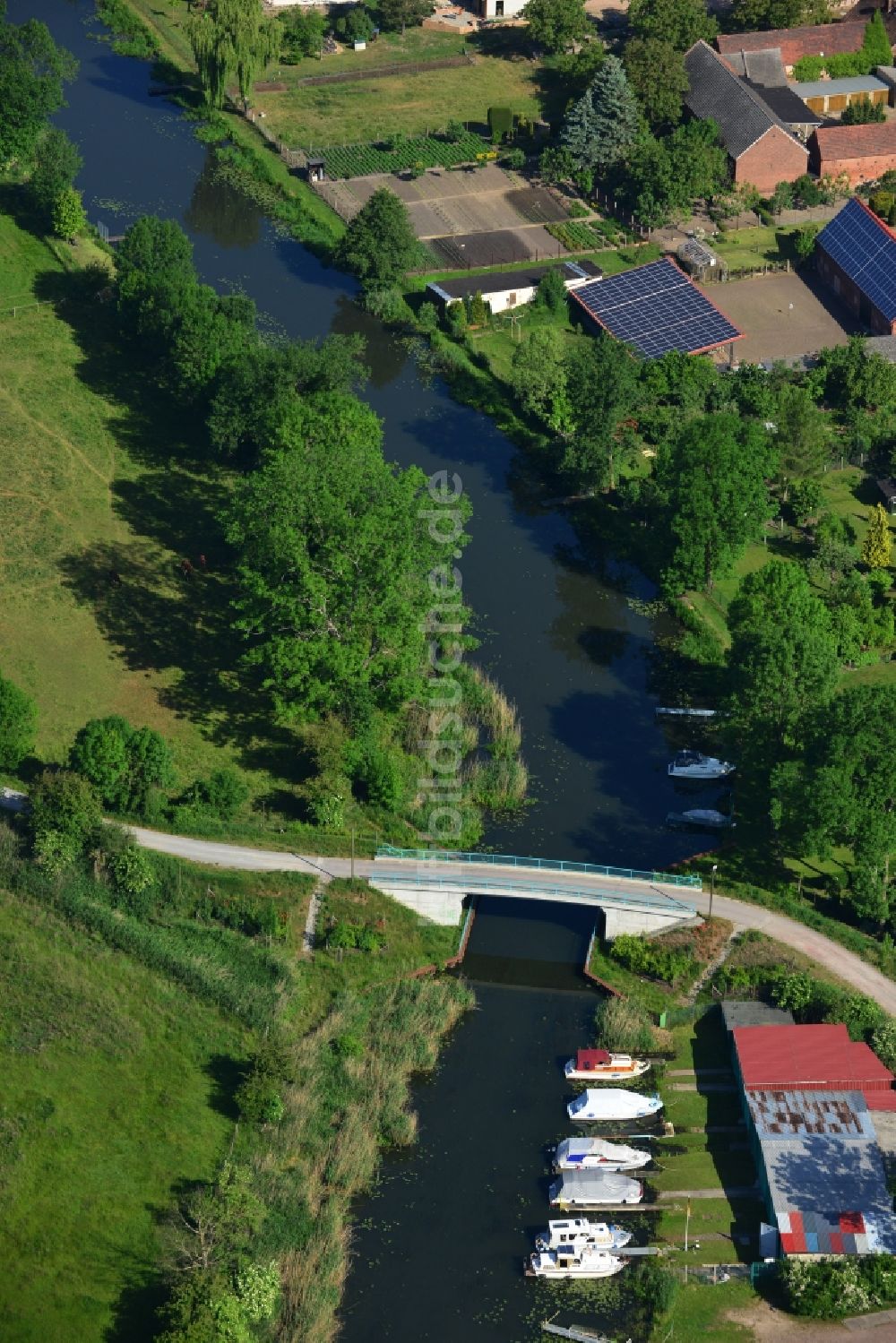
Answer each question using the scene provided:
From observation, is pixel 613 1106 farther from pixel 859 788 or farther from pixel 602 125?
pixel 602 125

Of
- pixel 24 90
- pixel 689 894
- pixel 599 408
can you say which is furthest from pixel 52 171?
pixel 689 894

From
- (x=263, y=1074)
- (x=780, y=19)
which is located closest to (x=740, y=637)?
(x=263, y=1074)

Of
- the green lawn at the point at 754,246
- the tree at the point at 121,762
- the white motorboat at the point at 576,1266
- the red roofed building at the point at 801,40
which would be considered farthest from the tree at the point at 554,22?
the white motorboat at the point at 576,1266

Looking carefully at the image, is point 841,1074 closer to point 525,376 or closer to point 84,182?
point 525,376

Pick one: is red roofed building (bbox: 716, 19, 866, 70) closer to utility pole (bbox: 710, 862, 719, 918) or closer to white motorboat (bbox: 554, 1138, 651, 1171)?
utility pole (bbox: 710, 862, 719, 918)

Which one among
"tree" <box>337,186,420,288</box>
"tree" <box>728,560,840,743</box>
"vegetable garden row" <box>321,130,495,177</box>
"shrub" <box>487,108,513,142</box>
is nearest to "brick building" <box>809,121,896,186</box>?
"shrub" <box>487,108,513,142</box>
